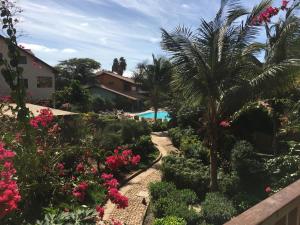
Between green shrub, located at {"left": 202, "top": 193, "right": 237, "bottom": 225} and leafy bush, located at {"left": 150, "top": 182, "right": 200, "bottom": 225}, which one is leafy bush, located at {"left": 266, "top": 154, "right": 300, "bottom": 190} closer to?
green shrub, located at {"left": 202, "top": 193, "right": 237, "bottom": 225}

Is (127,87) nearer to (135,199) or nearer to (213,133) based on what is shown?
(135,199)

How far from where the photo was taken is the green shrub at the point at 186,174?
1466 cm

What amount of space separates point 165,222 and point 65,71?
57545mm

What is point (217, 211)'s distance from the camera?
10656mm

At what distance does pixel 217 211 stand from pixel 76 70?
57.3 m

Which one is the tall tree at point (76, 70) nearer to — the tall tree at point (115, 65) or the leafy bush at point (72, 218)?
the tall tree at point (115, 65)

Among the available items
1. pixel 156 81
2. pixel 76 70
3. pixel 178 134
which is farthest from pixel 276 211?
pixel 76 70

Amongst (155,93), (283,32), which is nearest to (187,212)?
(283,32)

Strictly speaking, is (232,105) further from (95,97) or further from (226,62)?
(95,97)

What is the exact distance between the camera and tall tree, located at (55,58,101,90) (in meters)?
61.5

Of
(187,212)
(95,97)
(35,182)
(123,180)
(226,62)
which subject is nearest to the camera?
(35,182)

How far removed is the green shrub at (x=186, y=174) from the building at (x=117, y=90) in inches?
1519

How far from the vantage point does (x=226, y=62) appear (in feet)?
41.9

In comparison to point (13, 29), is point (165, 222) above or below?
below
